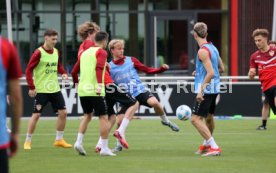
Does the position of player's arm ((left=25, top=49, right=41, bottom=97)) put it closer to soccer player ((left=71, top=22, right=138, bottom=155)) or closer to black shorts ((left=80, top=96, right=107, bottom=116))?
soccer player ((left=71, top=22, right=138, bottom=155))

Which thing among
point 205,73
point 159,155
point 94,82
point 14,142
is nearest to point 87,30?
point 94,82

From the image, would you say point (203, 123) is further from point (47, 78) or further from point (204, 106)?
point (47, 78)

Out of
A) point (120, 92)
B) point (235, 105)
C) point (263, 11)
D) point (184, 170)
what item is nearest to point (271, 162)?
point (184, 170)

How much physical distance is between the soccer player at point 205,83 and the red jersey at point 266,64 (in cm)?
400

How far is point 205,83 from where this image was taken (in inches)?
491

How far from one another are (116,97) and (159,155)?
5.02ft

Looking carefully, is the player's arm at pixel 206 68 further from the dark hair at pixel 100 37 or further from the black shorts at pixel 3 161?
the black shorts at pixel 3 161

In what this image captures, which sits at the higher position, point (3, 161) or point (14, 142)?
point (14, 142)

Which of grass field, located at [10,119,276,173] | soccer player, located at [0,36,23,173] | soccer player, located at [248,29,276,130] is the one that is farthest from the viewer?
soccer player, located at [248,29,276,130]

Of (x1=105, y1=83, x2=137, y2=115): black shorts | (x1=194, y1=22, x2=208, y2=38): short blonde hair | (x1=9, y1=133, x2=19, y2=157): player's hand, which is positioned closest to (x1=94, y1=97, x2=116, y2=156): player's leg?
(x1=105, y1=83, x2=137, y2=115): black shorts

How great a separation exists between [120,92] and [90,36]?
1137 millimetres

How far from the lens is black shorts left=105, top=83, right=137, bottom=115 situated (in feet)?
45.7

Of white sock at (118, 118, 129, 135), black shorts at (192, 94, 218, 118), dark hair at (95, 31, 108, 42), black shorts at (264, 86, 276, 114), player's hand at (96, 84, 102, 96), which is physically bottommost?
white sock at (118, 118, 129, 135)

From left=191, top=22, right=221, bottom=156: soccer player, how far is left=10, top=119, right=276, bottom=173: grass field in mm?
370
